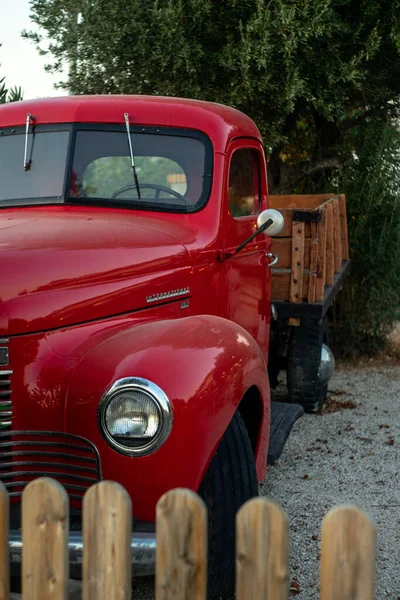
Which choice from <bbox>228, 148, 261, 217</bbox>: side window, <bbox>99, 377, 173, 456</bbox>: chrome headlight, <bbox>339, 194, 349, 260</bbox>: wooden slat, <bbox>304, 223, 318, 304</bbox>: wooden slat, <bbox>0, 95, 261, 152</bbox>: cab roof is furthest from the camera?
<bbox>339, 194, 349, 260</bbox>: wooden slat

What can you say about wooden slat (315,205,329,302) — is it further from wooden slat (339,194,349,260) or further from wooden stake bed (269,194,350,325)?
wooden slat (339,194,349,260)

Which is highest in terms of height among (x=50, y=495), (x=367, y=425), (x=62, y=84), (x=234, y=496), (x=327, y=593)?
(x=62, y=84)

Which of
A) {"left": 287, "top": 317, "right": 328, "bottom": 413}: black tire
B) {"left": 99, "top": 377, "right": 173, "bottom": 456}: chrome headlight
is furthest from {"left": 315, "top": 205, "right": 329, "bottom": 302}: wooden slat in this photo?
{"left": 99, "top": 377, "right": 173, "bottom": 456}: chrome headlight

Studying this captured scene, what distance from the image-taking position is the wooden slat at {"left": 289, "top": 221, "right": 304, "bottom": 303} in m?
5.95

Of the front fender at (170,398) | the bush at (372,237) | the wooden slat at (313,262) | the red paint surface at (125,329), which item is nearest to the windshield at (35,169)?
the red paint surface at (125,329)

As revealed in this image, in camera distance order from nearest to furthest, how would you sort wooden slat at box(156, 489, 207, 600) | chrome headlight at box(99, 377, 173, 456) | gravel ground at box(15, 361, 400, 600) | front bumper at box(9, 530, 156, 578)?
wooden slat at box(156, 489, 207, 600), front bumper at box(9, 530, 156, 578), chrome headlight at box(99, 377, 173, 456), gravel ground at box(15, 361, 400, 600)

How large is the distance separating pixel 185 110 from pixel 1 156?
100cm

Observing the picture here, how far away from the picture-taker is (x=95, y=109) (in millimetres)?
4156

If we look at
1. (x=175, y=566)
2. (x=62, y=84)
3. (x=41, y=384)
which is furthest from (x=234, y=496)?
(x=62, y=84)

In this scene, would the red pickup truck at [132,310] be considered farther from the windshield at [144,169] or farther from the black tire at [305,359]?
the black tire at [305,359]

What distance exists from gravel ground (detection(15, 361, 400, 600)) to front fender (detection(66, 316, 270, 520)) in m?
0.45

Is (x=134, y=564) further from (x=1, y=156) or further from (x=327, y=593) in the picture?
(x=1, y=156)

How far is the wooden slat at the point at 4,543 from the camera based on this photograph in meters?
2.07

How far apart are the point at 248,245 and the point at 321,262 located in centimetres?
168
